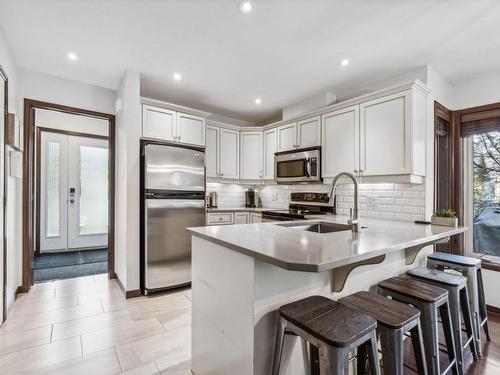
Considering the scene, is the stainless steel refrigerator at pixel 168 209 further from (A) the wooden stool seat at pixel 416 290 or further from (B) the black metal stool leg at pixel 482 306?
(B) the black metal stool leg at pixel 482 306

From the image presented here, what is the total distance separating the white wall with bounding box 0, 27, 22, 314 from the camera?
2.46 metres

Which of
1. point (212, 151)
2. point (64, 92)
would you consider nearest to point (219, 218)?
point (212, 151)

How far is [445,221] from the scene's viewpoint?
2271 mm

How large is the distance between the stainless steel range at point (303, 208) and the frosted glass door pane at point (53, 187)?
409 centimetres

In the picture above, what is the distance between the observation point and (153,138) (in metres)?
3.23

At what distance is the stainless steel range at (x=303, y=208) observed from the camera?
11.6 ft

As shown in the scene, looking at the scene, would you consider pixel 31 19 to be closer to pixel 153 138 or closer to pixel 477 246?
pixel 153 138

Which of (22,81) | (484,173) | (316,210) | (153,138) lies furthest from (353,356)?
(22,81)

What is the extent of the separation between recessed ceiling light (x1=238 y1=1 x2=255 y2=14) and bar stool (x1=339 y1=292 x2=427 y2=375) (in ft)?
6.73

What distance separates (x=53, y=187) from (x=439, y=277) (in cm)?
604

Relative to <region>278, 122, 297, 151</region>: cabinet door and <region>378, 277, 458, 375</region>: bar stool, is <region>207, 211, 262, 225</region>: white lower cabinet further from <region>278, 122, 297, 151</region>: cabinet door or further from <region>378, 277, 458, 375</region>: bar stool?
Result: <region>378, 277, 458, 375</region>: bar stool

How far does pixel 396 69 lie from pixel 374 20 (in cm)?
97

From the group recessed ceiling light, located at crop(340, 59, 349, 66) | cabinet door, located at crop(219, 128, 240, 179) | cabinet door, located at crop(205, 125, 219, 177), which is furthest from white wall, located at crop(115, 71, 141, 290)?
recessed ceiling light, located at crop(340, 59, 349, 66)

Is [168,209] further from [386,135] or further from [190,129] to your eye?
[386,135]
